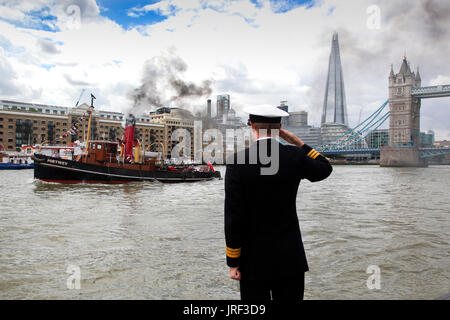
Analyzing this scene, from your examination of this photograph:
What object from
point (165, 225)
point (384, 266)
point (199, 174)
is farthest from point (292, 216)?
point (199, 174)

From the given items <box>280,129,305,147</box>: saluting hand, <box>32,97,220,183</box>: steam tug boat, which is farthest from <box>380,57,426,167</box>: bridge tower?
<box>280,129,305,147</box>: saluting hand

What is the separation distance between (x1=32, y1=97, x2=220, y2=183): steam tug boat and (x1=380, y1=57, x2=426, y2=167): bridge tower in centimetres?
7411

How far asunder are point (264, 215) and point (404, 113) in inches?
4592

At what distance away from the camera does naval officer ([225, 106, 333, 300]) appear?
2.59 m

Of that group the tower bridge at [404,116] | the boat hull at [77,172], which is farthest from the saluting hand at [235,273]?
the tower bridge at [404,116]

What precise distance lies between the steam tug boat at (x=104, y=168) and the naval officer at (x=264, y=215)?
90.7 feet

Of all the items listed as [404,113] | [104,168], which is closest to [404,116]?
[404,113]

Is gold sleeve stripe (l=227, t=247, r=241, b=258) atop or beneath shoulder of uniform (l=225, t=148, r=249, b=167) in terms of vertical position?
beneath

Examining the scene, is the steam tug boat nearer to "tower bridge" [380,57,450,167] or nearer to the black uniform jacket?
the black uniform jacket

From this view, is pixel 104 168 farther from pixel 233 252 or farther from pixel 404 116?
pixel 404 116

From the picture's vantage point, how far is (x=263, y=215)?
2650mm

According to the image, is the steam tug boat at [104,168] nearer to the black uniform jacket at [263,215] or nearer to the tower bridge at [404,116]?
the black uniform jacket at [263,215]
